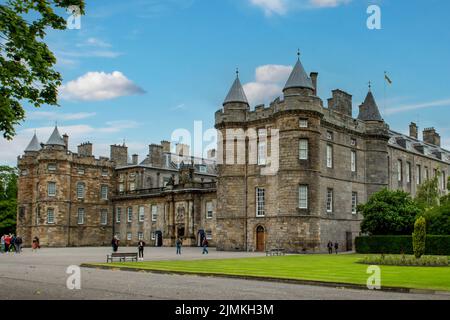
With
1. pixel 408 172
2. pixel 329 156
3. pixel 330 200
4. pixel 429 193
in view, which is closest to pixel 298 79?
pixel 329 156

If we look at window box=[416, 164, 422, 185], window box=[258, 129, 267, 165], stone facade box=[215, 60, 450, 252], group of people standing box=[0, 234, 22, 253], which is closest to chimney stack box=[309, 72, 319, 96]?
stone facade box=[215, 60, 450, 252]

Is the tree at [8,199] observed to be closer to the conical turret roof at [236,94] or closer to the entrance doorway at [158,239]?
the entrance doorway at [158,239]

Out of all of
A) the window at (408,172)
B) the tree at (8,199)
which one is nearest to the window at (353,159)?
the window at (408,172)

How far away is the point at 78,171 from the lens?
68125mm

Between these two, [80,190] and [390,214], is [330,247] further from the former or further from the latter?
[80,190]

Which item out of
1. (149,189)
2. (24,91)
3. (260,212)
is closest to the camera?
(24,91)

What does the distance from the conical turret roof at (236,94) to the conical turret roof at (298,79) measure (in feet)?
18.7

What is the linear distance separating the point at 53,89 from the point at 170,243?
156ft

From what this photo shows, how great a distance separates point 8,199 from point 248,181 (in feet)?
143

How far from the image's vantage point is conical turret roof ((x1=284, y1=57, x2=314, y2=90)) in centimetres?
4525
